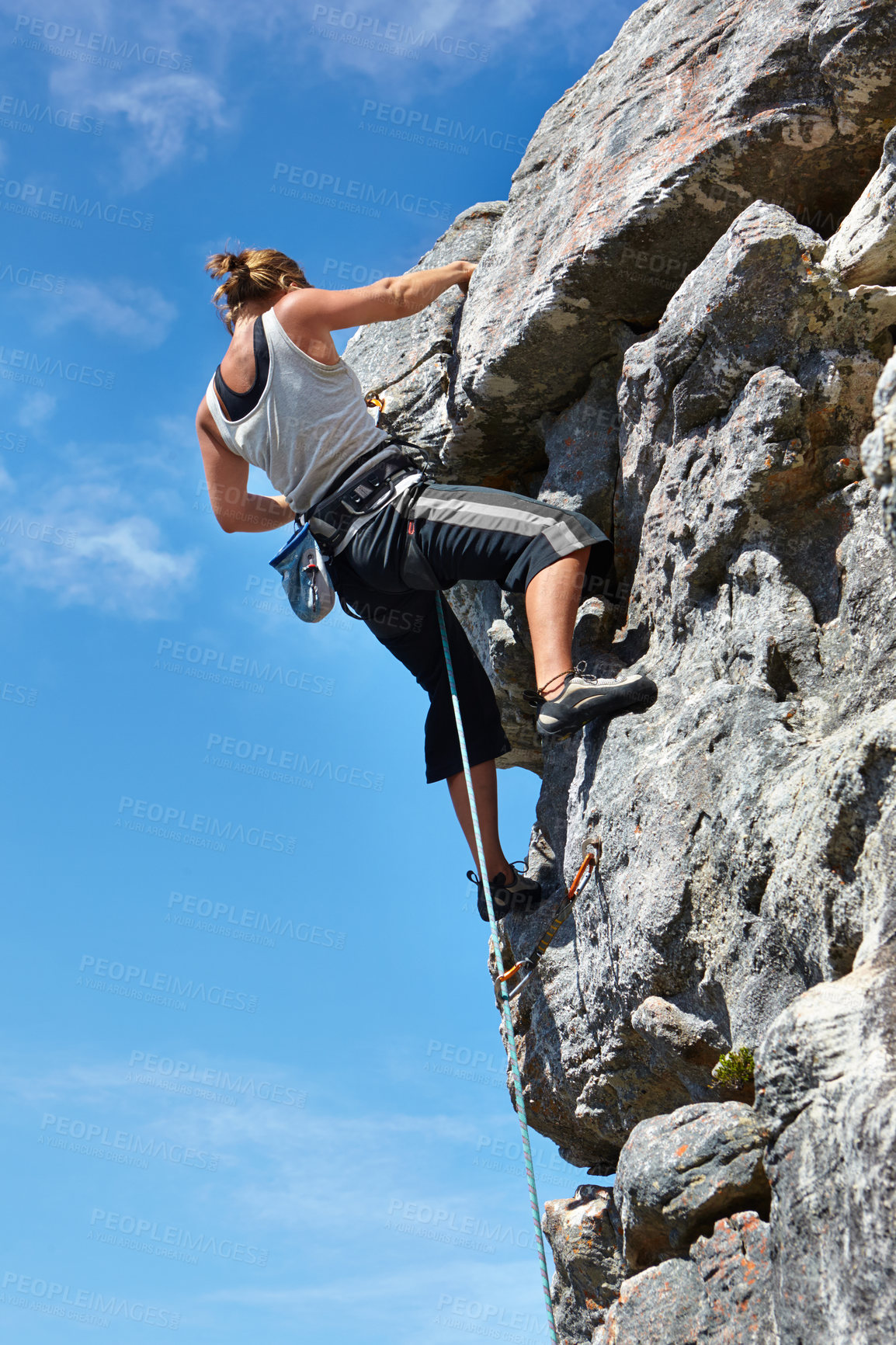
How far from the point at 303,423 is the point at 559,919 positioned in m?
3.22

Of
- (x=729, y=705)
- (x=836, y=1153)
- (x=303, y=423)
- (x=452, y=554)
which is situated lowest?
(x=836, y=1153)

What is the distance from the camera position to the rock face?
3.48 metres

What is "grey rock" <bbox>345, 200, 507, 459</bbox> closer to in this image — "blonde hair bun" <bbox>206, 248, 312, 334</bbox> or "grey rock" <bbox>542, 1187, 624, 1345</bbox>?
"blonde hair bun" <bbox>206, 248, 312, 334</bbox>

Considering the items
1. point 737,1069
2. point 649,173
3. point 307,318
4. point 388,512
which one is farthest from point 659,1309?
point 649,173

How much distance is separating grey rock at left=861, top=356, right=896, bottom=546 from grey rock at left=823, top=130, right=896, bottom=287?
2938mm

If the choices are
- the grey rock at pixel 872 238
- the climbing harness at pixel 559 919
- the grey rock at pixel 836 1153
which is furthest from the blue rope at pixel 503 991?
the grey rock at pixel 872 238

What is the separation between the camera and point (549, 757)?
274 inches

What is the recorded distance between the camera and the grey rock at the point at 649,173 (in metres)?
5.80

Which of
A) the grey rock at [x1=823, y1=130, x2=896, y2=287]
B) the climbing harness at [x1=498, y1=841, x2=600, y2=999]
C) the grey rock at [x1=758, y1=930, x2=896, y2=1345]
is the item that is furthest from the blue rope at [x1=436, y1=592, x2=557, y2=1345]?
the grey rock at [x1=823, y1=130, x2=896, y2=287]

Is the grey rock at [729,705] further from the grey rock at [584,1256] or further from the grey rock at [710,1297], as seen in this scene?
the grey rock at [710,1297]

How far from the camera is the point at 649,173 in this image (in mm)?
6398

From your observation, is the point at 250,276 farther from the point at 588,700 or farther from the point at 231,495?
the point at 588,700

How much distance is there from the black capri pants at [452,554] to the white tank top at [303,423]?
1.46 ft

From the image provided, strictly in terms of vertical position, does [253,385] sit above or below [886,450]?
above
